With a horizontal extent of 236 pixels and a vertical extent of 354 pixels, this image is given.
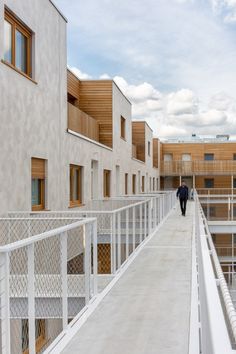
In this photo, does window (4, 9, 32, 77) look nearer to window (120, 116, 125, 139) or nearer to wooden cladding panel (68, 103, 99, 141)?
wooden cladding panel (68, 103, 99, 141)

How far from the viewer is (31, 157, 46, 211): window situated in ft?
35.3

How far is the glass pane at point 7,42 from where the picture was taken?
9267mm

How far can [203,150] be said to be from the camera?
149 feet

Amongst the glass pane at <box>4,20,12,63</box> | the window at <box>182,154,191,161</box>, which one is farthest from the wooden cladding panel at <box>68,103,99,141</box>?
the window at <box>182,154,191,161</box>

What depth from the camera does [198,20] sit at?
17.3 metres

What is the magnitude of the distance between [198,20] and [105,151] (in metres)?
5.73

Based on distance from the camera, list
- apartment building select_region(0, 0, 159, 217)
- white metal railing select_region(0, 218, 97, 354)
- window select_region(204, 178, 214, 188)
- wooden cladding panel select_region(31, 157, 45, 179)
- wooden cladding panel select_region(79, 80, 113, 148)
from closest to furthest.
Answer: white metal railing select_region(0, 218, 97, 354), apartment building select_region(0, 0, 159, 217), wooden cladding panel select_region(31, 157, 45, 179), wooden cladding panel select_region(79, 80, 113, 148), window select_region(204, 178, 214, 188)

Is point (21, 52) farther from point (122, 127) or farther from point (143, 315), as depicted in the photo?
point (122, 127)

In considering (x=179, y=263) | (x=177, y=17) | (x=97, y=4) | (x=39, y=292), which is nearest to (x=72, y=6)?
(x=97, y=4)

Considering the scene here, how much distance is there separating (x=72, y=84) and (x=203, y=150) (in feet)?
91.4

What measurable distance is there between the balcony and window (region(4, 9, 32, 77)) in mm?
4253

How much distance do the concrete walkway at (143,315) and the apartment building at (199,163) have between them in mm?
34574

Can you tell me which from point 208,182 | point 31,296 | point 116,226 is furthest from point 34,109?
point 208,182

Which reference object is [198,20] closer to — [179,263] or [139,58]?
[139,58]
